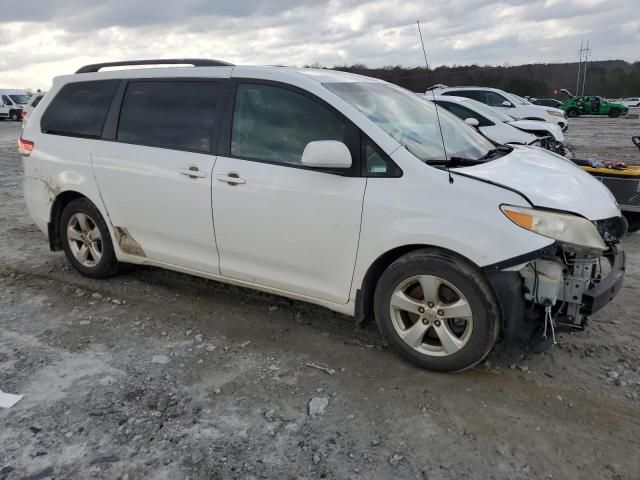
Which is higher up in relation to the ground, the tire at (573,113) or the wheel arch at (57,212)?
the tire at (573,113)

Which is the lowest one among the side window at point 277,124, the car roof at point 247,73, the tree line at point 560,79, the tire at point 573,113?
the side window at point 277,124

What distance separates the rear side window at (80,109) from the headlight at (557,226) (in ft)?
11.2

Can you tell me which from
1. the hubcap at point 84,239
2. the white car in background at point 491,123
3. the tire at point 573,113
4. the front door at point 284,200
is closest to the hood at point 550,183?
the front door at point 284,200

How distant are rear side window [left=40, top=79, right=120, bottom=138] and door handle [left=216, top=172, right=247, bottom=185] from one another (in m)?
1.45

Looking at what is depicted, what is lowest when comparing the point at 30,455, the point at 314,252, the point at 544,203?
the point at 30,455

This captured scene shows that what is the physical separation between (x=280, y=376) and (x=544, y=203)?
185 centimetres

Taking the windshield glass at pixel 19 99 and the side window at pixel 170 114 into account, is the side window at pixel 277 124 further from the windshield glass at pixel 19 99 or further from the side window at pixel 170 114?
the windshield glass at pixel 19 99

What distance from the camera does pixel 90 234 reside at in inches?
189

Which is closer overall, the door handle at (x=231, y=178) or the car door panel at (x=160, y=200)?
the door handle at (x=231, y=178)

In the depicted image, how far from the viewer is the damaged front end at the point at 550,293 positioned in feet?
9.78

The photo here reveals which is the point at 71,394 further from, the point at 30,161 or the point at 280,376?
the point at 30,161

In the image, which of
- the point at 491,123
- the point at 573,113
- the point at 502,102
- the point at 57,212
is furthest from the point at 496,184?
the point at 573,113

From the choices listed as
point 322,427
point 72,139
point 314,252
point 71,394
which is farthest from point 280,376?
point 72,139

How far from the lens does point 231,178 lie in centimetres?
374
